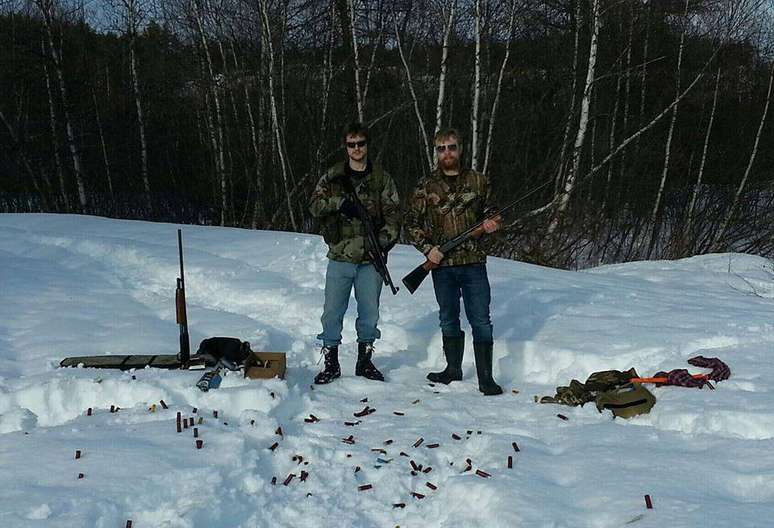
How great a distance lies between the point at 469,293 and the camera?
480 cm

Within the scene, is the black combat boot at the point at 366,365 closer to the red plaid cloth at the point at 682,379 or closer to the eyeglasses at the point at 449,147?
the eyeglasses at the point at 449,147

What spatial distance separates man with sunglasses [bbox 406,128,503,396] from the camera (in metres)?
4.73

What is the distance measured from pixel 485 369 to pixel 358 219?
156 centimetres

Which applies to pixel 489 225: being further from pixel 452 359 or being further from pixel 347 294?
pixel 347 294

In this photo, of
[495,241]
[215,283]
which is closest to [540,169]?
[495,241]

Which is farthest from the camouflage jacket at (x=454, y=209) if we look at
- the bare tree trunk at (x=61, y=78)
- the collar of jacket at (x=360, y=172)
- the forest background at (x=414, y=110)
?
the bare tree trunk at (x=61, y=78)

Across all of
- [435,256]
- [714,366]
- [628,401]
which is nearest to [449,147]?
[435,256]

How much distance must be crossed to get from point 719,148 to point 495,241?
10.3 m

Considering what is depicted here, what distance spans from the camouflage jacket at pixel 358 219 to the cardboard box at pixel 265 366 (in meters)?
0.96

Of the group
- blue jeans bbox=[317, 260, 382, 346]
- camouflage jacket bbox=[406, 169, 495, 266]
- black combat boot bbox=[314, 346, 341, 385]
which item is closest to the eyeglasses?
camouflage jacket bbox=[406, 169, 495, 266]

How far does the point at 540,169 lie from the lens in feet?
46.0

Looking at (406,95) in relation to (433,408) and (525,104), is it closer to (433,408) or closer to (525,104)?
(525,104)

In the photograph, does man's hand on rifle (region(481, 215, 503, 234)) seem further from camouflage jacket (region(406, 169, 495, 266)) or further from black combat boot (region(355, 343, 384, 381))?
black combat boot (region(355, 343, 384, 381))

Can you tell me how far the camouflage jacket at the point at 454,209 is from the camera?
15.6 feet
